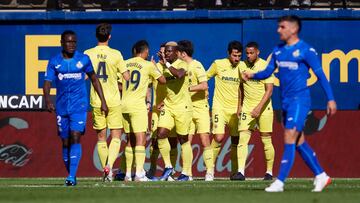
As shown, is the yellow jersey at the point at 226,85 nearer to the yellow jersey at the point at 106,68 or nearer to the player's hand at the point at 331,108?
the yellow jersey at the point at 106,68

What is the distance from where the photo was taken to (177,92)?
21.3 m

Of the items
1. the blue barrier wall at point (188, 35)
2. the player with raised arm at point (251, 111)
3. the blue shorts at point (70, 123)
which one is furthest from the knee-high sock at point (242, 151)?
the blue shorts at point (70, 123)

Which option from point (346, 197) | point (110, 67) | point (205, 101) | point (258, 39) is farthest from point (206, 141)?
point (346, 197)

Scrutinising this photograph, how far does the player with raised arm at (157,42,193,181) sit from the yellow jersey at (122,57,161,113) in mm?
338

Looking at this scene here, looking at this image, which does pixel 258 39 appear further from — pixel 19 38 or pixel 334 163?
pixel 19 38

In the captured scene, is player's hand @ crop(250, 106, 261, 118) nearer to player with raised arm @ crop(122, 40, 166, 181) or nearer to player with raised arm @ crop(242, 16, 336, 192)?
player with raised arm @ crop(122, 40, 166, 181)

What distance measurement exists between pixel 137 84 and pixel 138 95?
0.19 metres

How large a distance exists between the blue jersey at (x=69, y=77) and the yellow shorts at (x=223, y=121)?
443cm

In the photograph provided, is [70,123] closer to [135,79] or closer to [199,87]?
[135,79]

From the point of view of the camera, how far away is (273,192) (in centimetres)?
→ 1538

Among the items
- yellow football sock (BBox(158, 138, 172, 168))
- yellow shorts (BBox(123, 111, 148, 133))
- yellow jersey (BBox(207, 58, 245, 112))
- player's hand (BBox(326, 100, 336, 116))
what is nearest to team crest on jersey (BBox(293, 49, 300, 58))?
player's hand (BBox(326, 100, 336, 116))

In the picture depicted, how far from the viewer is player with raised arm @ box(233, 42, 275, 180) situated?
21.7 meters

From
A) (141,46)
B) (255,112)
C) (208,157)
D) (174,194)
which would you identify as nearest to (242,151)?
(208,157)

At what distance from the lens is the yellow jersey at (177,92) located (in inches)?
836
